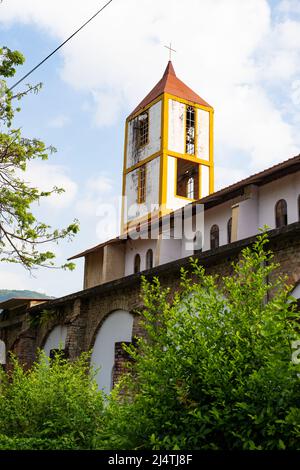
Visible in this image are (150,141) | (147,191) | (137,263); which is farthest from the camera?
(150,141)

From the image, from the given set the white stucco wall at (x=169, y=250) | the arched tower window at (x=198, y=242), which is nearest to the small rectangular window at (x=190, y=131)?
the white stucco wall at (x=169, y=250)

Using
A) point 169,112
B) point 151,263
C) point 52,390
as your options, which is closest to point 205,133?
point 169,112

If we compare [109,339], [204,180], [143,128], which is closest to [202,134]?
[204,180]

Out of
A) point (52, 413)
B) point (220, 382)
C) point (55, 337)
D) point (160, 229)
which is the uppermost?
point (160, 229)

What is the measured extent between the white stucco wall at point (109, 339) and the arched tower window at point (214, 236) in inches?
181

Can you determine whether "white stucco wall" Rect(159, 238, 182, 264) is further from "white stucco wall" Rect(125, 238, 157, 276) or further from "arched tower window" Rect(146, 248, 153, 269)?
"arched tower window" Rect(146, 248, 153, 269)

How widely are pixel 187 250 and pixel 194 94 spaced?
519 inches

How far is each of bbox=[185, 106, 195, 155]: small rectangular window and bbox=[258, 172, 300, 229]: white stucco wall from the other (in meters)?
12.4

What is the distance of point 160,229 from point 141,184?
7905 millimetres

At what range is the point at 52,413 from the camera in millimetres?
9695

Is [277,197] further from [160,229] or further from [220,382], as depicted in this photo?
[220,382]

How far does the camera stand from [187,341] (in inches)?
232

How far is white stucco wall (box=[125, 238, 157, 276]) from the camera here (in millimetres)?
24938
